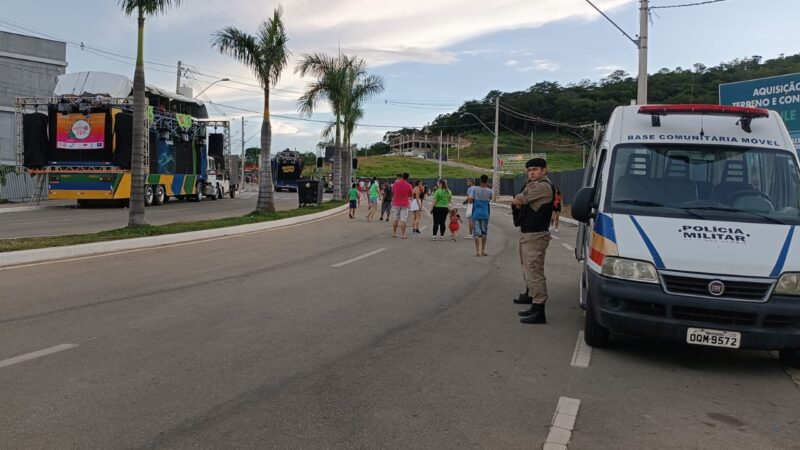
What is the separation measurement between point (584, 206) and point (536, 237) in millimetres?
966

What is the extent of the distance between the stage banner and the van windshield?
24972mm

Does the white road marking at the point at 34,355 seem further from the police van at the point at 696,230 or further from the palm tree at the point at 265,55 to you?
the palm tree at the point at 265,55

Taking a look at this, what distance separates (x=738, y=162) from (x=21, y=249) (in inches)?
464

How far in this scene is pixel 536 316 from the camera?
728 centimetres

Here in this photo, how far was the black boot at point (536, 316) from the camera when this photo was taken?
7270mm

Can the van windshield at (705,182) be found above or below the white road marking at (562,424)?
above

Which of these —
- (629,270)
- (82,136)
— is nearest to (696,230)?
(629,270)

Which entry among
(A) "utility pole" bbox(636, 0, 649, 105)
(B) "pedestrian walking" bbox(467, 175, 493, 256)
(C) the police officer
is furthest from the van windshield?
(A) "utility pole" bbox(636, 0, 649, 105)

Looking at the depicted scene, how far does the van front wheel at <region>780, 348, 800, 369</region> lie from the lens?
19.0 ft

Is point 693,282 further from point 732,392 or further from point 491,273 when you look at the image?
point 491,273

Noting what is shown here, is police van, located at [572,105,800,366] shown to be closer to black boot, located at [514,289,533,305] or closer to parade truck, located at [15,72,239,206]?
black boot, located at [514,289,533,305]

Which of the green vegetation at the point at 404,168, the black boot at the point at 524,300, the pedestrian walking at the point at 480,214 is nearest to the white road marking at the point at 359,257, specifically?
the pedestrian walking at the point at 480,214

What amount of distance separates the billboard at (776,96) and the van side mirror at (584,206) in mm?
13495

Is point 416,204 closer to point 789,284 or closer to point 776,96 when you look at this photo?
point 776,96
